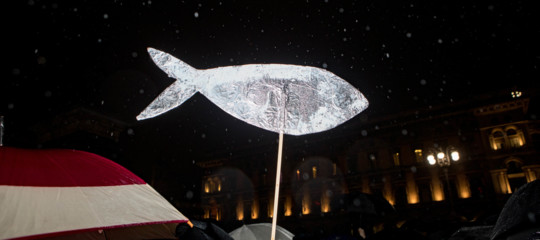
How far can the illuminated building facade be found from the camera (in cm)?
2712

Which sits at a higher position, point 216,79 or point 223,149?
point 223,149

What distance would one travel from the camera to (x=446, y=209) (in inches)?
1090

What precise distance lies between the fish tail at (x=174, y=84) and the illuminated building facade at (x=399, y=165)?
21.2 metres

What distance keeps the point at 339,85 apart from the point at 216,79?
1.19 meters

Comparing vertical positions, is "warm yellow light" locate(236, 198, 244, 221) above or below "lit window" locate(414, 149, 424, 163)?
below

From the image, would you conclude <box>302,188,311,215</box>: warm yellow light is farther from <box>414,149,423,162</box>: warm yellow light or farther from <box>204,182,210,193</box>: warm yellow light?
<box>204,182,210,193</box>: warm yellow light

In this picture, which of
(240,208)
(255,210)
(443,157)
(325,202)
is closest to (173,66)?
(443,157)

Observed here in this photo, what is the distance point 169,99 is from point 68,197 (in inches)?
50.8

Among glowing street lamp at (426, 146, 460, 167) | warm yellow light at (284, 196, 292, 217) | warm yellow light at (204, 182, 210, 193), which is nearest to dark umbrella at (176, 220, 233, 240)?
glowing street lamp at (426, 146, 460, 167)

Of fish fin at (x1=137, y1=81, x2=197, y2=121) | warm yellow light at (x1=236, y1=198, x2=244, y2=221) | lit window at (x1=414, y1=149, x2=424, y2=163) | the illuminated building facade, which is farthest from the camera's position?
warm yellow light at (x1=236, y1=198, x2=244, y2=221)

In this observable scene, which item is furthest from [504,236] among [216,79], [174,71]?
[174,71]

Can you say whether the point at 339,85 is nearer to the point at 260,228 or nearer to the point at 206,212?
the point at 260,228

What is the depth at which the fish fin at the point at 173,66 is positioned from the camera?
3053mm

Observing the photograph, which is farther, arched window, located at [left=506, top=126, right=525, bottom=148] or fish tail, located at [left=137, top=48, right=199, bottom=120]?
arched window, located at [left=506, top=126, right=525, bottom=148]
